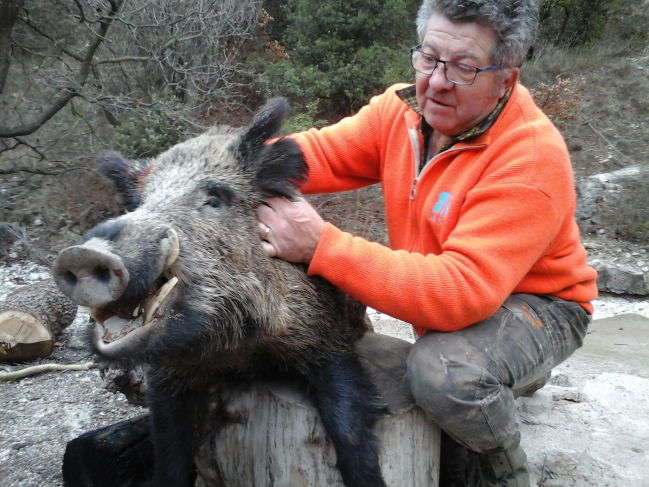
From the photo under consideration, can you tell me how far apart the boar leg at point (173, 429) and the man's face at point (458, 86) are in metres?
1.41

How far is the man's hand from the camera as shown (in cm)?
203

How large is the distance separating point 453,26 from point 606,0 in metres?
13.1

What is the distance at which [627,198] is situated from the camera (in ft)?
23.5

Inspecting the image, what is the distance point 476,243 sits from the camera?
6.35 feet

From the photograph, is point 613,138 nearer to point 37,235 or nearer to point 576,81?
point 576,81

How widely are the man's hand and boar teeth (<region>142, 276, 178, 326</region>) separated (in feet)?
1.46

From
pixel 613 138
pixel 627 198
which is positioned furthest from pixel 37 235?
pixel 613 138

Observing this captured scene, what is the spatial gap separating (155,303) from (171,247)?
0.53ft

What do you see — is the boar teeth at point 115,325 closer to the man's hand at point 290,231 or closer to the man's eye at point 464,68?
the man's hand at point 290,231

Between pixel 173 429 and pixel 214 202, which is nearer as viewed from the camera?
pixel 214 202

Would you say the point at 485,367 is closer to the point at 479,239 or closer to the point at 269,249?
the point at 479,239

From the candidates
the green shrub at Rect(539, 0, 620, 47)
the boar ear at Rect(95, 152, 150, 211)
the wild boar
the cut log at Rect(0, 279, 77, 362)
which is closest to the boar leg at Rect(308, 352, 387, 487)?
the wild boar

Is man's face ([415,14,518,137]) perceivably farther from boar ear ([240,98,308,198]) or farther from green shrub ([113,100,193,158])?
green shrub ([113,100,193,158])

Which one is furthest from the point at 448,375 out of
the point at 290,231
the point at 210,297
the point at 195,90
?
the point at 195,90
